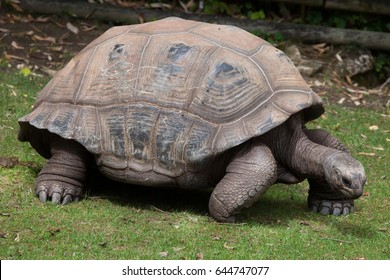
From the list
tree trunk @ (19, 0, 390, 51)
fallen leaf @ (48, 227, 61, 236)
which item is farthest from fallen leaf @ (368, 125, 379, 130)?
fallen leaf @ (48, 227, 61, 236)

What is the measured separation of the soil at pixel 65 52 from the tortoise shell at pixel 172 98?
142 inches

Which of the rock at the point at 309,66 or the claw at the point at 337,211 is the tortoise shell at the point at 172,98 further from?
the rock at the point at 309,66

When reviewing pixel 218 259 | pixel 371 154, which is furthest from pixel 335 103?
pixel 218 259

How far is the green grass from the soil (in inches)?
110

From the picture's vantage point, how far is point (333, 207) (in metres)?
7.23

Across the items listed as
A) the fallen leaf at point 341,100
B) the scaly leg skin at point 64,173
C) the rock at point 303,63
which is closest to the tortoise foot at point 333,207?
the scaly leg skin at point 64,173

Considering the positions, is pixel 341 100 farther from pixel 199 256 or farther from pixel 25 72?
pixel 199 256

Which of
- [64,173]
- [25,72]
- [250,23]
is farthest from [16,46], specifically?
[64,173]

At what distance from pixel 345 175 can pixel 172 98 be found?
148 cm

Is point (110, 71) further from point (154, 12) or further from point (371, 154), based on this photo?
point (154, 12)

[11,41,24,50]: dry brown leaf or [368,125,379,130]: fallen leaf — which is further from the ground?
[368,125,379,130]: fallen leaf

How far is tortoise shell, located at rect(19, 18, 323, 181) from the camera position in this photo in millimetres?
6574

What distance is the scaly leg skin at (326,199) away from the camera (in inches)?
284

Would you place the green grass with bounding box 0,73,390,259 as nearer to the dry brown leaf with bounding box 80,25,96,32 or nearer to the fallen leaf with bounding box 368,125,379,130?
the fallen leaf with bounding box 368,125,379,130
